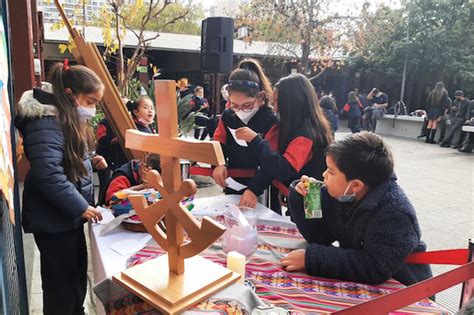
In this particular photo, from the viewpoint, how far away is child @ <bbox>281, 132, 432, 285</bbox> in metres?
1.32

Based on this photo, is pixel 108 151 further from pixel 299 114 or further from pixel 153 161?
pixel 299 114

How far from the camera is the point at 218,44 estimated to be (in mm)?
5766

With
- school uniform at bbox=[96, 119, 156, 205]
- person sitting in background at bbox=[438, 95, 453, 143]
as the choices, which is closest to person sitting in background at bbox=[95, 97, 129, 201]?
school uniform at bbox=[96, 119, 156, 205]

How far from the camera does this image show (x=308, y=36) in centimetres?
1293

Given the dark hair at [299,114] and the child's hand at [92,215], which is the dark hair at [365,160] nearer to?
the dark hair at [299,114]

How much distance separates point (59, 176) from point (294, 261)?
1119 mm

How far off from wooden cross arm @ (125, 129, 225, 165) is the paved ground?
98cm

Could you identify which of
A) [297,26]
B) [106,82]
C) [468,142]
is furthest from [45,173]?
[297,26]

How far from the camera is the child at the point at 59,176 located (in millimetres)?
1696

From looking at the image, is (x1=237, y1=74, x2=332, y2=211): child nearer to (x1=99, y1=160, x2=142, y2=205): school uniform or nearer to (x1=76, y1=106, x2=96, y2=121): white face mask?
(x1=99, y1=160, x2=142, y2=205): school uniform

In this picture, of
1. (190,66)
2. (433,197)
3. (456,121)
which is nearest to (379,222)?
(433,197)

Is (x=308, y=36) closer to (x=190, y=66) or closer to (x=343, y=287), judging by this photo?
(x=190, y=66)

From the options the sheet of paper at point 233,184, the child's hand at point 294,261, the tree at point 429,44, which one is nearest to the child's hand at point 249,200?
the sheet of paper at point 233,184

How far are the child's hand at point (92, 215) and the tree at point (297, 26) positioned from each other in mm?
12380
